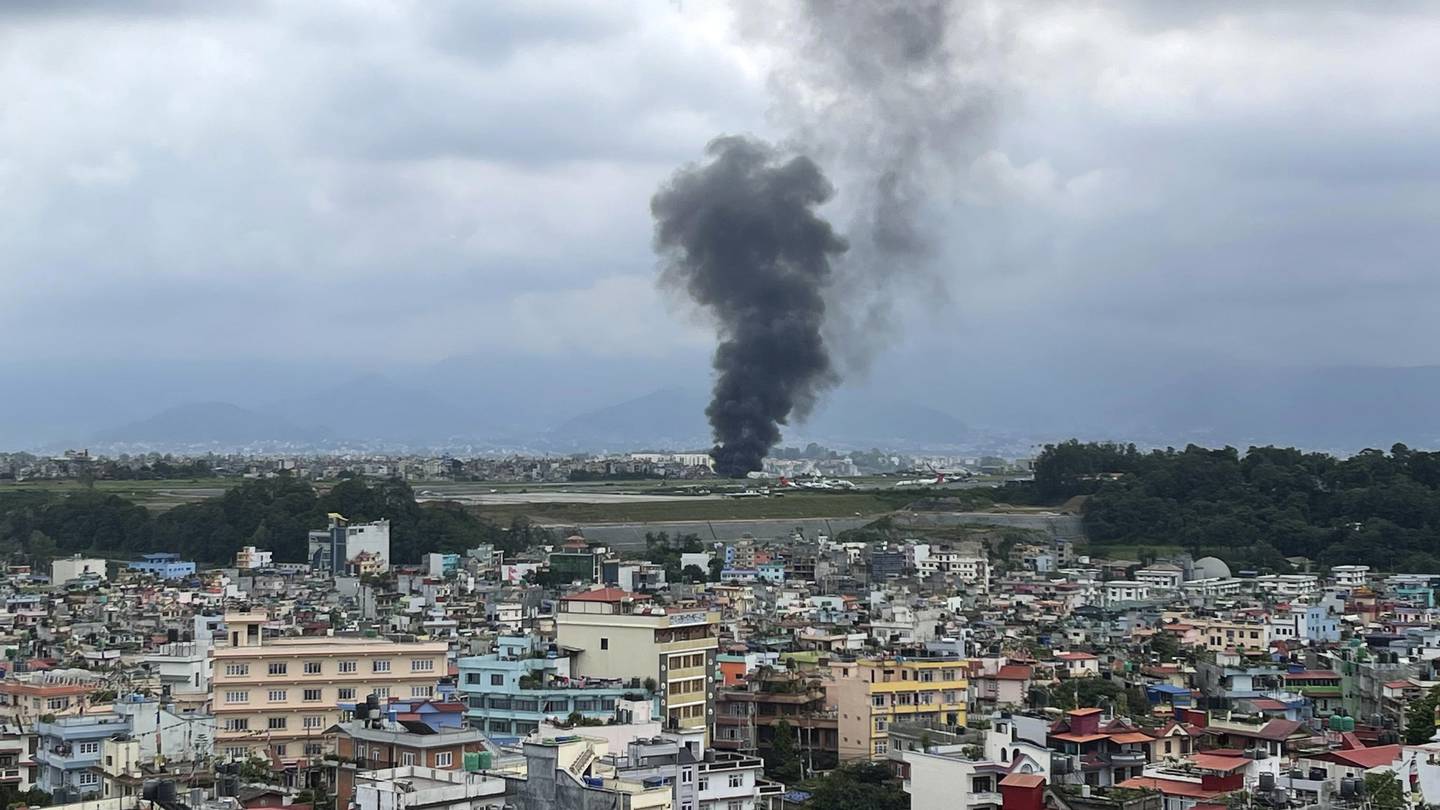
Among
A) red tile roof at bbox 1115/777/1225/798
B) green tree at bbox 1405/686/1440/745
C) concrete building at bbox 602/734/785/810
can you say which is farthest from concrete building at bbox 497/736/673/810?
green tree at bbox 1405/686/1440/745

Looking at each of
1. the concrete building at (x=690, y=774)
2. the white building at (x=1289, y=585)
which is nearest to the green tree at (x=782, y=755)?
the concrete building at (x=690, y=774)

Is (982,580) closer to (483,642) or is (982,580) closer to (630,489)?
(483,642)

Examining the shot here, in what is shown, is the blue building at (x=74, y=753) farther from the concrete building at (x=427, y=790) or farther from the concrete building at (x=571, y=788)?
the concrete building at (x=571, y=788)

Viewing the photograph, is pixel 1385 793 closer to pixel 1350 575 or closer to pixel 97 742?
pixel 97 742

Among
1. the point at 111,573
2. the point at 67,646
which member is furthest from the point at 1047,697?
the point at 111,573

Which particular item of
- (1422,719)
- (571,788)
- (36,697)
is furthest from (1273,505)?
(571,788)

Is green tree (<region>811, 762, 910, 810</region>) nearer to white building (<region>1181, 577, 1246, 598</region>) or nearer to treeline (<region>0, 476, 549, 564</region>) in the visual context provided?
white building (<region>1181, 577, 1246, 598</region>)
